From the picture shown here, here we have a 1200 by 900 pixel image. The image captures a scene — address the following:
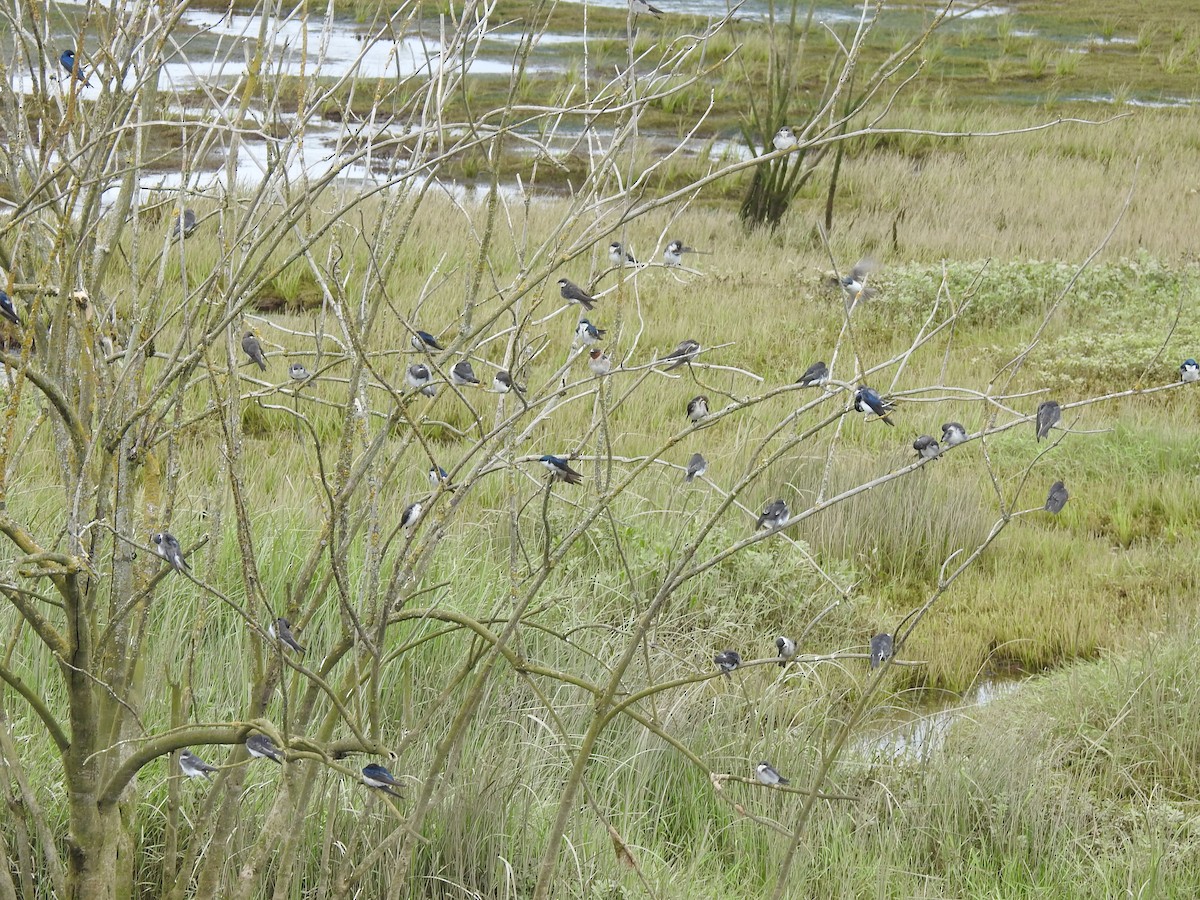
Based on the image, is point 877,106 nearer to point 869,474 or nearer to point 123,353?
point 869,474

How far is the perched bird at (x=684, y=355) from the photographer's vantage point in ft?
8.11

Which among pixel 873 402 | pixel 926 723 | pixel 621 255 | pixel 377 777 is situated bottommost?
pixel 926 723

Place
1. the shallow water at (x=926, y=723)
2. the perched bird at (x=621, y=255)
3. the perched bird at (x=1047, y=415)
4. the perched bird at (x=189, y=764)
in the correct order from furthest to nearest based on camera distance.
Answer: the shallow water at (x=926, y=723) < the perched bird at (x=1047, y=415) < the perched bird at (x=189, y=764) < the perched bird at (x=621, y=255)

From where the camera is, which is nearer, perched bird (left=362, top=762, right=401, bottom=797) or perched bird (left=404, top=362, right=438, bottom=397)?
perched bird (left=362, top=762, right=401, bottom=797)

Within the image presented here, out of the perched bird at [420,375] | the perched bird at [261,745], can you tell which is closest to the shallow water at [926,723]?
the perched bird at [420,375]

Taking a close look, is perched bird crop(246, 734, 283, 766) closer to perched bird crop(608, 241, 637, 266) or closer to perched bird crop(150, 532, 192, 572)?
perched bird crop(150, 532, 192, 572)

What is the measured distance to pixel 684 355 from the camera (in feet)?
8.92

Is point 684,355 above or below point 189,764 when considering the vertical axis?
above

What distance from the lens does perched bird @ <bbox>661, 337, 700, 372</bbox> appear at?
2473mm

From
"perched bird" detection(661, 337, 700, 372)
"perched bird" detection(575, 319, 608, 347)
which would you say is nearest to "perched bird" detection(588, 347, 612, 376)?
"perched bird" detection(575, 319, 608, 347)

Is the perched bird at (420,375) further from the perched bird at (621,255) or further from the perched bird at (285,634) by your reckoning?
the perched bird at (285,634)

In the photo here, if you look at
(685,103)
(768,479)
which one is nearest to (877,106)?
(685,103)

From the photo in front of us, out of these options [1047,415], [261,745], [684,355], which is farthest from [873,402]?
[261,745]

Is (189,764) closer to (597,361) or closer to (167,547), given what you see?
(167,547)
